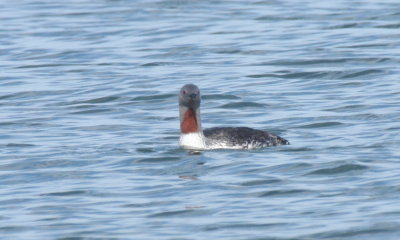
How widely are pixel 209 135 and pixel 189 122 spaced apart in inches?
13.4

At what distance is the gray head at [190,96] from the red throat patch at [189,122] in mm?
83

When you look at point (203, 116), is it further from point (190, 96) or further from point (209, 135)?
point (190, 96)

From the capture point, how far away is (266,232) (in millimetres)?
13133

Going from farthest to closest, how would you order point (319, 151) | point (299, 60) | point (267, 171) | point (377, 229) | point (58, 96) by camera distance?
point (299, 60)
point (58, 96)
point (319, 151)
point (267, 171)
point (377, 229)

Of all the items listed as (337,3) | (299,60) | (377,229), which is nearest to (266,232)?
(377,229)

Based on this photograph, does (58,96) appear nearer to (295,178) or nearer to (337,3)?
(295,178)

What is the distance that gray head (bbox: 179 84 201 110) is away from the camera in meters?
17.6

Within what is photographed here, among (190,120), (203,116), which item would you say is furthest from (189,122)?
(203,116)

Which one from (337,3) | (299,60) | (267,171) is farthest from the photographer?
(337,3)

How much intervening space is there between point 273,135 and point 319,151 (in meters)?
0.72

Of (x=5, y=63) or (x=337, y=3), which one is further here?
(x=337, y=3)

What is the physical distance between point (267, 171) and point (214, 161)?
3.60 feet

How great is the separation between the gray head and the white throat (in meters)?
0.40

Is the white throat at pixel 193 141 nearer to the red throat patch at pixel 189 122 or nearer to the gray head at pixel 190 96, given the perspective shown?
the red throat patch at pixel 189 122
